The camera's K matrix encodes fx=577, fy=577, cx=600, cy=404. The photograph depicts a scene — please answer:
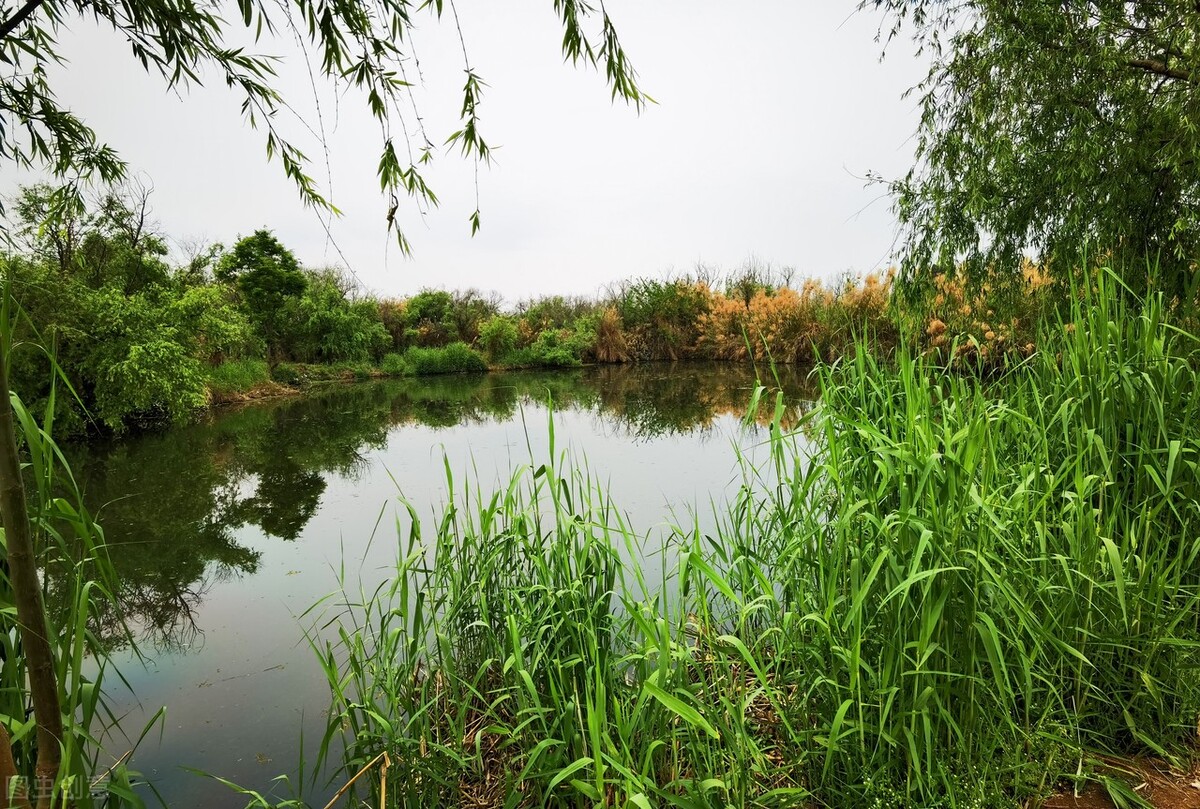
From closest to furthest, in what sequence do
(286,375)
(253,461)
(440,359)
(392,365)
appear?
(253,461), (286,375), (392,365), (440,359)

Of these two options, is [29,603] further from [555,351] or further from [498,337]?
[498,337]

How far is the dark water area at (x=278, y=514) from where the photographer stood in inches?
95.0

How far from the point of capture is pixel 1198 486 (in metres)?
1.79

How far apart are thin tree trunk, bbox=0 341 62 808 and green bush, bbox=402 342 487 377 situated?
70.1 ft

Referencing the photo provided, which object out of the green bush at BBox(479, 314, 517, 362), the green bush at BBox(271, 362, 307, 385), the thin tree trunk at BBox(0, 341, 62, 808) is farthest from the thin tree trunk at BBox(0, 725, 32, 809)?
the green bush at BBox(479, 314, 517, 362)

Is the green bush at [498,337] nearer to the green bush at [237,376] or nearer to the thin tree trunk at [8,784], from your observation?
the green bush at [237,376]

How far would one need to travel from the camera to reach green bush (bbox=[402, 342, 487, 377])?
2167 centimetres

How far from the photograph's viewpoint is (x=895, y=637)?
1.47m

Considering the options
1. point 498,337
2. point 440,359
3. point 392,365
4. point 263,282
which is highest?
point 263,282

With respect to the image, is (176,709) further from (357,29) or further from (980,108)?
(980,108)

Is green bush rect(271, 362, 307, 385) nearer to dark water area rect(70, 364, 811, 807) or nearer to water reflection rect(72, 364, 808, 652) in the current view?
water reflection rect(72, 364, 808, 652)

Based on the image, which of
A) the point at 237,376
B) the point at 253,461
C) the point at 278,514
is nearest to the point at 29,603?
the point at 278,514

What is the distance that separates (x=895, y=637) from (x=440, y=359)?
70.9ft

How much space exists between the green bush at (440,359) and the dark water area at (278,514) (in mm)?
9346
